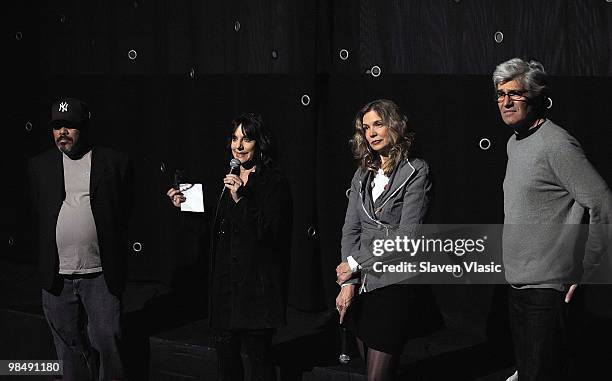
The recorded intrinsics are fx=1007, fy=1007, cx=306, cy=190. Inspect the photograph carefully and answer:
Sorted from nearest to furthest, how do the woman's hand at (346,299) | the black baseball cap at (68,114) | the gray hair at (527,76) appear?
the gray hair at (527,76) → the woman's hand at (346,299) → the black baseball cap at (68,114)

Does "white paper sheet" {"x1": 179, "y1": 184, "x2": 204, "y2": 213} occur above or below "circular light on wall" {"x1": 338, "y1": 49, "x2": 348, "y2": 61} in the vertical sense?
below

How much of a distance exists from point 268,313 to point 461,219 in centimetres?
188

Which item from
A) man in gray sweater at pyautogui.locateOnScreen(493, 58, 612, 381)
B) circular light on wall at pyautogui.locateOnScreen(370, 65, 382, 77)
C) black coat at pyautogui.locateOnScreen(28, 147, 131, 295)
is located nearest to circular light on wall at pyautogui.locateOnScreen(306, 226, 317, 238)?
circular light on wall at pyautogui.locateOnScreen(370, 65, 382, 77)

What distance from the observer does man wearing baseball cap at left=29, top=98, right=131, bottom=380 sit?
5371 mm

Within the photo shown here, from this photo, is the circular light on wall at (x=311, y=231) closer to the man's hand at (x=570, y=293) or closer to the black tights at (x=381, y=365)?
the black tights at (x=381, y=365)

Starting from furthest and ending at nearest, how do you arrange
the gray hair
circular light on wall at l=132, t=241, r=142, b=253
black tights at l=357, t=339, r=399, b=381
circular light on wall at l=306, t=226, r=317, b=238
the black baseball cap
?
circular light on wall at l=132, t=241, r=142, b=253 → circular light on wall at l=306, t=226, r=317, b=238 → the black baseball cap → black tights at l=357, t=339, r=399, b=381 → the gray hair

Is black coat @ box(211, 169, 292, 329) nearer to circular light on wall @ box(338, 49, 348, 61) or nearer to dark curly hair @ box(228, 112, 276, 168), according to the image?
dark curly hair @ box(228, 112, 276, 168)

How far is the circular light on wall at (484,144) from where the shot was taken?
6262 mm

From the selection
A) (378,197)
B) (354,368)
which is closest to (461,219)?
(354,368)

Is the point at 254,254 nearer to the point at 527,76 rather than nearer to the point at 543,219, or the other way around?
the point at 543,219

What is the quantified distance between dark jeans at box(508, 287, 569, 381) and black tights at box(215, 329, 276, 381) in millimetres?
1366

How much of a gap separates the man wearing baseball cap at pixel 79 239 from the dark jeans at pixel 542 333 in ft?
7.53

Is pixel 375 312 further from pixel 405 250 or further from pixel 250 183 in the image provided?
pixel 250 183

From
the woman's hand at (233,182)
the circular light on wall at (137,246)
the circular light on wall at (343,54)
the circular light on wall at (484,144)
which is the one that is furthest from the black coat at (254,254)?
the circular light on wall at (137,246)
